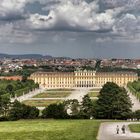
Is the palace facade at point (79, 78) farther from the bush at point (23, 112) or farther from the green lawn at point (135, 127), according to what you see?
the green lawn at point (135, 127)

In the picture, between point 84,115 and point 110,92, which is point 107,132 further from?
point 110,92

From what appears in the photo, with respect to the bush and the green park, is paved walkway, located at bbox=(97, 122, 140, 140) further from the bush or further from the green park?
the bush

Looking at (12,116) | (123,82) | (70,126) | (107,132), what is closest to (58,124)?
(70,126)

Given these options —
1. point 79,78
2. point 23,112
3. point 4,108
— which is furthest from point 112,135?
point 79,78

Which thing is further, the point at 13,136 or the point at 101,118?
the point at 101,118

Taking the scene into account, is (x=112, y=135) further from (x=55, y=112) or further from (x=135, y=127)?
(x=55, y=112)

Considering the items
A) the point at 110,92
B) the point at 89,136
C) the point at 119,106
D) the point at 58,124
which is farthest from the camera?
the point at 110,92
